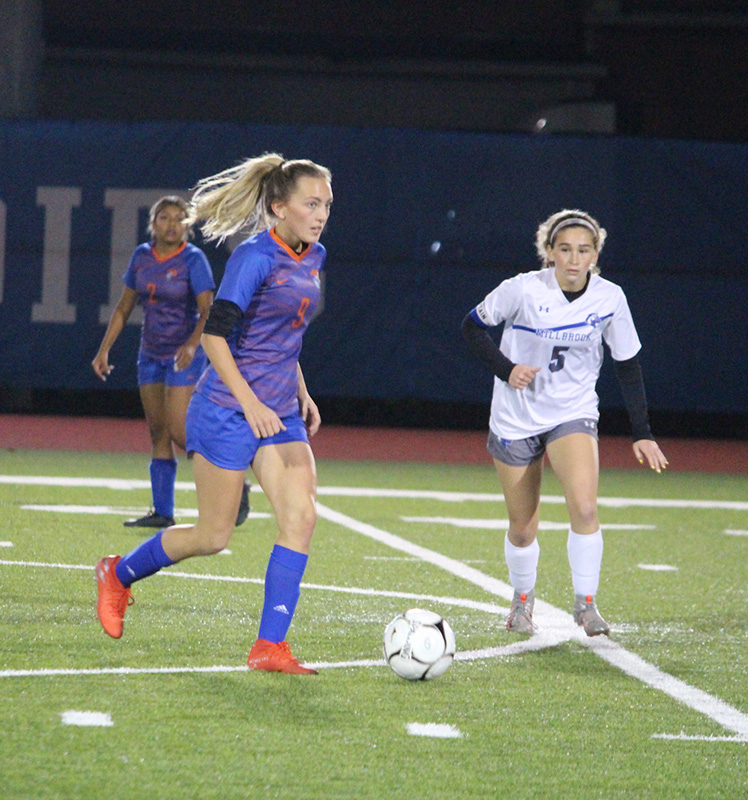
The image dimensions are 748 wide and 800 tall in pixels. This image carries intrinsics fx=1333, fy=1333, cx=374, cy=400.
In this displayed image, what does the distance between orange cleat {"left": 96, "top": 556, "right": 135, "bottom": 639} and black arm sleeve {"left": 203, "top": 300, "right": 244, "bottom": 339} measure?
3.60ft

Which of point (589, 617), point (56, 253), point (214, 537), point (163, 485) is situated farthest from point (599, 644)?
point (56, 253)

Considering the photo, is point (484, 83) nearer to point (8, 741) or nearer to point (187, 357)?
point (187, 357)

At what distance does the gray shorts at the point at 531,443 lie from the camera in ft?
19.8

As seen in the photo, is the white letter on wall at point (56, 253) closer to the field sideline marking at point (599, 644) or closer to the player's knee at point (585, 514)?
the field sideline marking at point (599, 644)

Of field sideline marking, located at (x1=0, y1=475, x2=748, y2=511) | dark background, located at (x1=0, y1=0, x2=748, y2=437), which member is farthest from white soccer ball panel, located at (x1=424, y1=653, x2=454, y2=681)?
dark background, located at (x1=0, y1=0, x2=748, y2=437)

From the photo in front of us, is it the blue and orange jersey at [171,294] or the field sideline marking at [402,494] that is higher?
the blue and orange jersey at [171,294]

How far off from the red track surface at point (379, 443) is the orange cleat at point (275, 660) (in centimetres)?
921

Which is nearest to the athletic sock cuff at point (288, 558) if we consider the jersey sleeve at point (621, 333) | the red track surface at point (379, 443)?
the jersey sleeve at point (621, 333)

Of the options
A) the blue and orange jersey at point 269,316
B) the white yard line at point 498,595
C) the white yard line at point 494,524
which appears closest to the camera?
the white yard line at point 498,595

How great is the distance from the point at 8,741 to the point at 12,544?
407 cm

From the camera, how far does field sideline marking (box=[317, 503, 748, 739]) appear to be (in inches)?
184

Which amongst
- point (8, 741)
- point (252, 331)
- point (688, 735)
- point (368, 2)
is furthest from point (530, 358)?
point (368, 2)

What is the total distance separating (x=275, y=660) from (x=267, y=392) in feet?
3.32

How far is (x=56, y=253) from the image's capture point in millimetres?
16688
